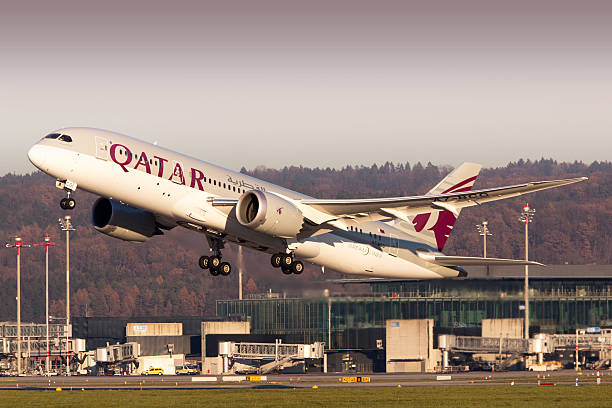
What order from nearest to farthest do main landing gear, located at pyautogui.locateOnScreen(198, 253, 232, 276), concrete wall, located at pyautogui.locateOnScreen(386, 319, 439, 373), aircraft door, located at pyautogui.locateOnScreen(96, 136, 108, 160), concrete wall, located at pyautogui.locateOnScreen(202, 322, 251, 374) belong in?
1. aircraft door, located at pyautogui.locateOnScreen(96, 136, 108, 160)
2. main landing gear, located at pyautogui.locateOnScreen(198, 253, 232, 276)
3. concrete wall, located at pyautogui.locateOnScreen(386, 319, 439, 373)
4. concrete wall, located at pyautogui.locateOnScreen(202, 322, 251, 374)

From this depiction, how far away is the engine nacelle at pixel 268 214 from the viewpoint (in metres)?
56.0

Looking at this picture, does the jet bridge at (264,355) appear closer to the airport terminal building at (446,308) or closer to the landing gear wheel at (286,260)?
the airport terminal building at (446,308)

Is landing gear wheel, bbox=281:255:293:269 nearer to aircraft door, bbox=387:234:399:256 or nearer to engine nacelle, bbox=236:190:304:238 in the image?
engine nacelle, bbox=236:190:304:238

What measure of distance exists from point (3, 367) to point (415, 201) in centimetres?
8885

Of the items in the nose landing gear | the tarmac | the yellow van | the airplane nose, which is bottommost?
the yellow van

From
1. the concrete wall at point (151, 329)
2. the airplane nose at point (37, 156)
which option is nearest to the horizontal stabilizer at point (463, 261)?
the airplane nose at point (37, 156)

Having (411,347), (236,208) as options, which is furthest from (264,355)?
(236,208)

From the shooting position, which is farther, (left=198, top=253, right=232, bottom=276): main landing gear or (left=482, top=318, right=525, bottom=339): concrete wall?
(left=482, top=318, right=525, bottom=339): concrete wall

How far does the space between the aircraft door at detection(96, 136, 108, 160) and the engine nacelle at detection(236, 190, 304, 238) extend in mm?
7415

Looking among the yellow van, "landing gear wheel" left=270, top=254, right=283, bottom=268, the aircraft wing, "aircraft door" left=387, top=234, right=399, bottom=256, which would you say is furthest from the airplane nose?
the yellow van

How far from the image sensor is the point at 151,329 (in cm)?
13500

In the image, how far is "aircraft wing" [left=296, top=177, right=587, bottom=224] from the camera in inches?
2183

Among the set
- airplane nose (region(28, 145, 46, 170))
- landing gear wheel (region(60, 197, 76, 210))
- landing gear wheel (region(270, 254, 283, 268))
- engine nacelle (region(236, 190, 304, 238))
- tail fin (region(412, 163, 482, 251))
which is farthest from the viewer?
tail fin (region(412, 163, 482, 251))

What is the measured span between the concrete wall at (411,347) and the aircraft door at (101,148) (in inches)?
2579
